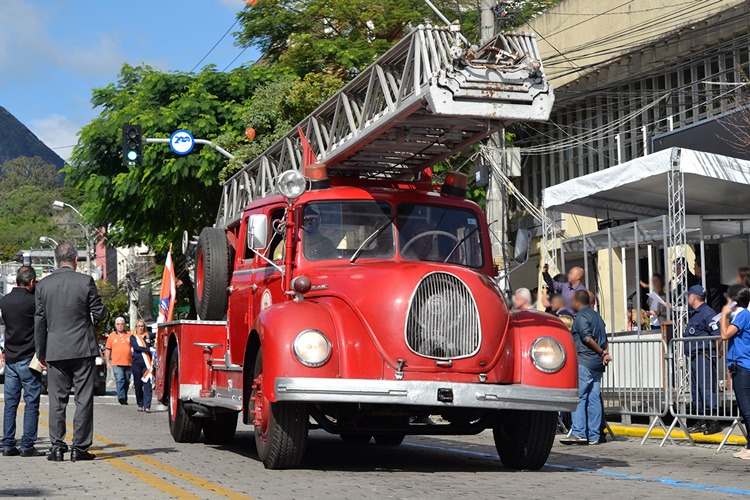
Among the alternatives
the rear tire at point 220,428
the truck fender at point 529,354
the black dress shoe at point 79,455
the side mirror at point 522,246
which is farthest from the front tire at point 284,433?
the rear tire at point 220,428

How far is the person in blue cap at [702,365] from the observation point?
15227mm

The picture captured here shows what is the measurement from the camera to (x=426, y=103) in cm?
1079

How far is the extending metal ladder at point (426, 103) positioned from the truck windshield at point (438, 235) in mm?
680

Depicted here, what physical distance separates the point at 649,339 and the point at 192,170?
1789 centimetres

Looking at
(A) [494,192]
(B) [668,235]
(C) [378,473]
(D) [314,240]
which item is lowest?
(C) [378,473]

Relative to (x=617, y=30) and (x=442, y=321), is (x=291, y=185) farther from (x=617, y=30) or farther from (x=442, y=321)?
(x=617, y=30)

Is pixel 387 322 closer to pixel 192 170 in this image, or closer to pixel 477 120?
pixel 477 120

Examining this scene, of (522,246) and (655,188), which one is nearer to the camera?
(522,246)

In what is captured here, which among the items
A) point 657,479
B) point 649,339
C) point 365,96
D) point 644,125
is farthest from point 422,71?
point 644,125

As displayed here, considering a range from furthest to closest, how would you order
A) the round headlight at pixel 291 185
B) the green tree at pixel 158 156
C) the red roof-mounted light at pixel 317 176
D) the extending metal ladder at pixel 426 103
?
the green tree at pixel 158 156 < the red roof-mounted light at pixel 317 176 < the round headlight at pixel 291 185 < the extending metal ladder at pixel 426 103

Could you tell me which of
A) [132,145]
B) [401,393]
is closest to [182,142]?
[132,145]

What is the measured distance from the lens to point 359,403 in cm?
1058

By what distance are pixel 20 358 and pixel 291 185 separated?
3.52 metres

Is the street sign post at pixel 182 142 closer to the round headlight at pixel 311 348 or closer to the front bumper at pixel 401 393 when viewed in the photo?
the round headlight at pixel 311 348
